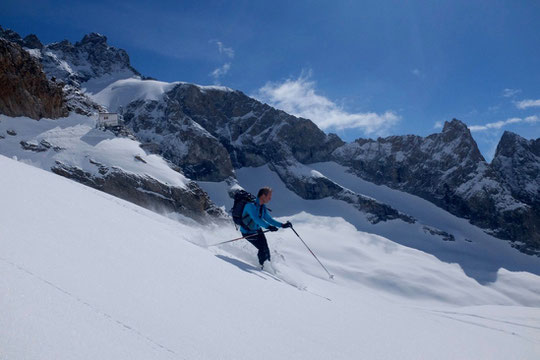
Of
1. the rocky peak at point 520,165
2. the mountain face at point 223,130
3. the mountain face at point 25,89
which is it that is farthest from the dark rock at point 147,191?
the rocky peak at point 520,165

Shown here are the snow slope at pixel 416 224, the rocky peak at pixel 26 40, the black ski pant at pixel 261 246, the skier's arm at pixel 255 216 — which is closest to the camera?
the black ski pant at pixel 261 246

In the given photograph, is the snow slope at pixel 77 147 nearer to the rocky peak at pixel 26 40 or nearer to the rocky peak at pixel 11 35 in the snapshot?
the rocky peak at pixel 11 35

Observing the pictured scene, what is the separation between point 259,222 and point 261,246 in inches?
20.1

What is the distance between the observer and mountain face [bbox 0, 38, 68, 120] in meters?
39.8

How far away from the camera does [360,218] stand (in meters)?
98.2

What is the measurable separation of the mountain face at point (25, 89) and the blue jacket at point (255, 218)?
41.2 meters

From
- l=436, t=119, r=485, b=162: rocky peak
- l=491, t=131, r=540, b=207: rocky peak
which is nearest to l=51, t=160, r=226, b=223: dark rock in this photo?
l=436, t=119, r=485, b=162: rocky peak

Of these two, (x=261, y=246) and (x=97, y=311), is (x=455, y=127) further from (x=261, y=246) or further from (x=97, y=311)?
(x=97, y=311)

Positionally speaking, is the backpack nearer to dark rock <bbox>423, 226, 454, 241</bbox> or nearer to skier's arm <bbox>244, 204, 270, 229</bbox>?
skier's arm <bbox>244, 204, 270, 229</bbox>

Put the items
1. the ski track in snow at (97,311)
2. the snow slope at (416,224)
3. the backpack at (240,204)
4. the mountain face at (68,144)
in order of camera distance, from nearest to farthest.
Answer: the ski track in snow at (97,311)
the backpack at (240,204)
the mountain face at (68,144)
the snow slope at (416,224)

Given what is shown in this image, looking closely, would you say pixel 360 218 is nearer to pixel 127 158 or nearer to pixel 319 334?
pixel 127 158

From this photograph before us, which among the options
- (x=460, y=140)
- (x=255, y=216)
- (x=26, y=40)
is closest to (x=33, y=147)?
(x=255, y=216)

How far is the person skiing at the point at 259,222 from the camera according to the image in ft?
25.9

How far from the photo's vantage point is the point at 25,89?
1634 inches
